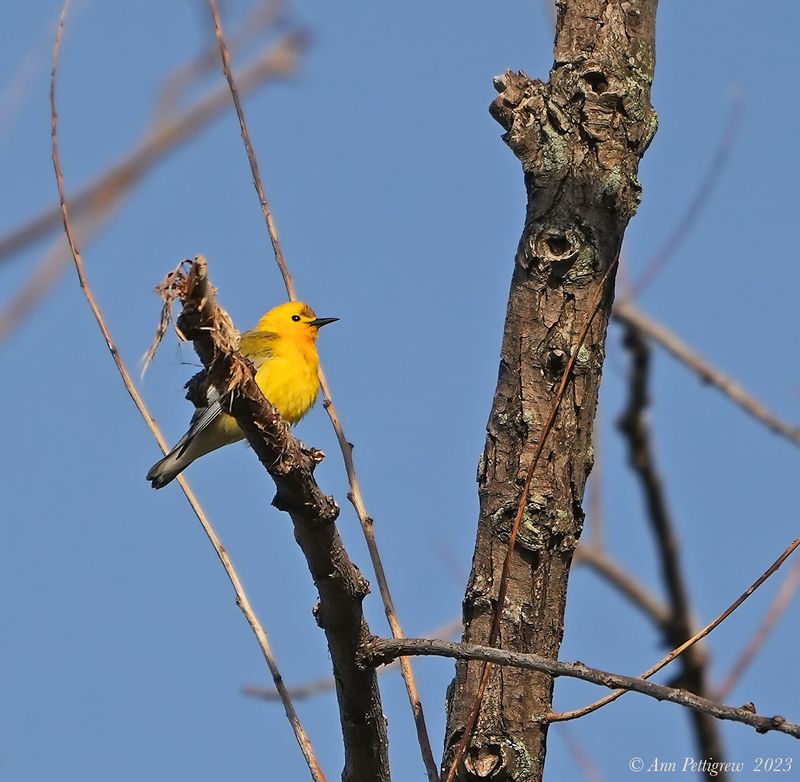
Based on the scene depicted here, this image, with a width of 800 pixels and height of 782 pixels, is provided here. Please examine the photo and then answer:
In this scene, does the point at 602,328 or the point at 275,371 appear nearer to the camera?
the point at 602,328

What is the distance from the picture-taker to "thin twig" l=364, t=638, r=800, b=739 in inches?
82.6

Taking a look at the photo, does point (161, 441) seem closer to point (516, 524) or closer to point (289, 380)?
point (516, 524)

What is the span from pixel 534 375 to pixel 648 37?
1121mm

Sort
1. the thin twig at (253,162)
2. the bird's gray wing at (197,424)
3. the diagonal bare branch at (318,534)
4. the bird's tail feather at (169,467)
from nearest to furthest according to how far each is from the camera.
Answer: the diagonal bare branch at (318,534), the thin twig at (253,162), the bird's gray wing at (197,424), the bird's tail feather at (169,467)

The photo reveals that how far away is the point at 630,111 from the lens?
3359mm

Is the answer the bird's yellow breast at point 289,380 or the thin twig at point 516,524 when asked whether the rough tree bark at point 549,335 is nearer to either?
the thin twig at point 516,524

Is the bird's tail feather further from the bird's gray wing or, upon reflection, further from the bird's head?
the bird's head

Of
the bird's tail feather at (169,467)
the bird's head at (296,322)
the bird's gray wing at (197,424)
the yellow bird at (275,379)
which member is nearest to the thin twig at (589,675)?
the bird's gray wing at (197,424)

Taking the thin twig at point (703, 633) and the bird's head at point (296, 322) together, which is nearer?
the thin twig at point (703, 633)

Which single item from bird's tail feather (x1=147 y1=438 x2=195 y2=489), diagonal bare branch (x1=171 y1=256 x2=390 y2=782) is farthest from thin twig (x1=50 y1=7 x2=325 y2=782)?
bird's tail feather (x1=147 y1=438 x2=195 y2=489)

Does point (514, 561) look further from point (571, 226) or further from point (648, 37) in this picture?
point (648, 37)

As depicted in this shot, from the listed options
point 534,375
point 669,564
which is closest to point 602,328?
point 534,375

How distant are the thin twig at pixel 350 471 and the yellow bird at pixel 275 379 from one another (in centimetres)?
152

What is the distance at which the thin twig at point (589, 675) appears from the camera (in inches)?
82.6
